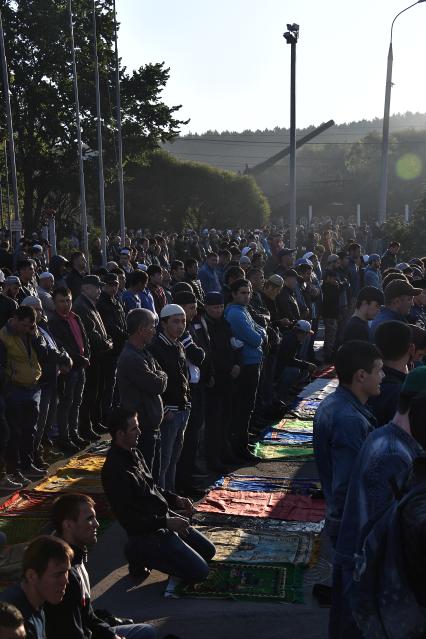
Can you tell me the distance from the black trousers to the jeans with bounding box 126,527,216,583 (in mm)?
3540

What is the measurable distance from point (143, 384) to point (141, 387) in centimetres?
4

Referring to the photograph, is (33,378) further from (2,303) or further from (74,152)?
(74,152)

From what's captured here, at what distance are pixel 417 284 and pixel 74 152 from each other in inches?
1217

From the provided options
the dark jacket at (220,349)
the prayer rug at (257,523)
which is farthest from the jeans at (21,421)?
the prayer rug at (257,523)

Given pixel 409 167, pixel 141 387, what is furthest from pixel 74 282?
pixel 409 167

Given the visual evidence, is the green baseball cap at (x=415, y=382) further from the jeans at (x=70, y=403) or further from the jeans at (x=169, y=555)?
the jeans at (x=70, y=403)

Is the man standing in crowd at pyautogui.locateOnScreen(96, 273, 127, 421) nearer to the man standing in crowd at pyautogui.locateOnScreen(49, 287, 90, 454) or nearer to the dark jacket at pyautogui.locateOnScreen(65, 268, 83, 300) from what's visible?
the man standing in crowd at pyautogui.locateOnScreen(49, 287, 90, 454)

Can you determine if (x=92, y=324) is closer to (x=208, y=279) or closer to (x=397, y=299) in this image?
(x=397, y=299)

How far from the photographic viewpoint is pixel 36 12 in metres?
37.2

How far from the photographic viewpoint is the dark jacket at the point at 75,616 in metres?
4.70

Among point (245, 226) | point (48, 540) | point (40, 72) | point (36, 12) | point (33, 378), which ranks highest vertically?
point (36, 12)

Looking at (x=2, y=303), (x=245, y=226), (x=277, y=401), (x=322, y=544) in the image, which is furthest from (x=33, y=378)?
(x=245, y=226)

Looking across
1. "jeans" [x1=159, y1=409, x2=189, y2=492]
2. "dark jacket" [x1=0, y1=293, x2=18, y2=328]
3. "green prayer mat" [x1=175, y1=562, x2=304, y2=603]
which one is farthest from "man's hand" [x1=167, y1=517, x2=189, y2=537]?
"dark jacket" [x1=0, y1=293, x2=18, y2=328]

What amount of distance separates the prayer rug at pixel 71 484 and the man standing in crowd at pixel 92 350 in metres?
1.59
